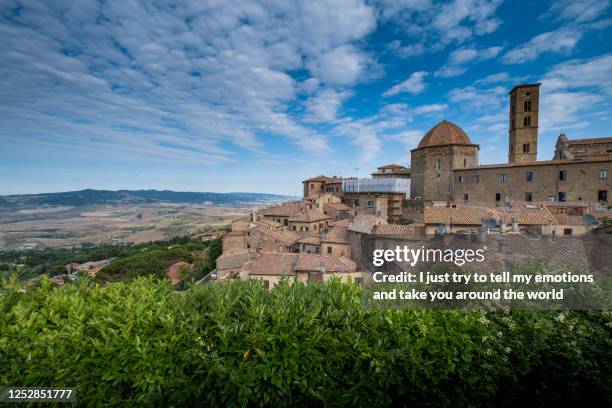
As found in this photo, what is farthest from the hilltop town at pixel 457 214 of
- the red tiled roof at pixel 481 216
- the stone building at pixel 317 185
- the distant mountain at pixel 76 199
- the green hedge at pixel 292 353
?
the distant mountain at pixel 76 199

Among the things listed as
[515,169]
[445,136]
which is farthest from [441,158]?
[515,169]

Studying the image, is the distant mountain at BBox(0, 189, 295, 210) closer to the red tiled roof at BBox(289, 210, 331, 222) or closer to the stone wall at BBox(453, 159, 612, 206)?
the red tiled roof at BBox(289, 210, 331, 222)

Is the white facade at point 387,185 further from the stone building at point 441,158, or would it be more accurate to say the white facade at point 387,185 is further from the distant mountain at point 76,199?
the distant mountain at point 76,199

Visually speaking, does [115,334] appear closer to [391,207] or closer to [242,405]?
[242,405]

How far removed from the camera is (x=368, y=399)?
289 centimetres

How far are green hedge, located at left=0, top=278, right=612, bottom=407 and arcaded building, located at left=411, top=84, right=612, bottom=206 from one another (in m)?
37.8

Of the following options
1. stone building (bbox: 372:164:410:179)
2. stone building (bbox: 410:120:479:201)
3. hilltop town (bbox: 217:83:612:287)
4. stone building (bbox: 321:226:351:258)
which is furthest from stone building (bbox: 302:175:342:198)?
stone building (bbox: 321:226:351:258)

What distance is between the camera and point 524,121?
41719mm

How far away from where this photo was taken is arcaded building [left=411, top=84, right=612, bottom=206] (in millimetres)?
29938

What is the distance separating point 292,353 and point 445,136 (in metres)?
44.9

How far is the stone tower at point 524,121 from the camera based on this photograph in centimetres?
4097

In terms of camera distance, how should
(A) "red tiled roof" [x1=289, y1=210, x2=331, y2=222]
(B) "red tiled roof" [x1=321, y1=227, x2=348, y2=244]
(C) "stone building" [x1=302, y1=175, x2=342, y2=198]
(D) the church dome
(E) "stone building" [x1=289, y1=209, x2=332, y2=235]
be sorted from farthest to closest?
(C) "stone building" [x1=302, y1=175, x2=342, y2=198]
(D) the church dome
(A) "red tiled roof" [x1=289, y1=210, x2=331, y2=222]
(E) "stone building" [x1=289, y1=209, x2=332, y2=235]
(B) "red tiled roof" [x1=321, y1=227, x2=348, y2=244]

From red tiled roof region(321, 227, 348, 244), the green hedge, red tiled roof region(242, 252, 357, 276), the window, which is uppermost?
the window

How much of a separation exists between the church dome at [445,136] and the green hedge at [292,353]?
42000 millimetres
